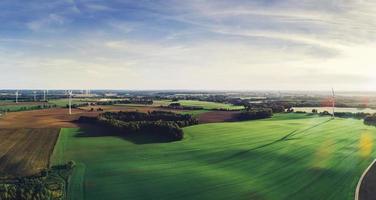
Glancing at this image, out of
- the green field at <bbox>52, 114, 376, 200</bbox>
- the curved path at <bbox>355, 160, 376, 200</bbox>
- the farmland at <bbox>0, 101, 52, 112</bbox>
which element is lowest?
the curved path at <bbox>355, 160, 376, 200</bbox>

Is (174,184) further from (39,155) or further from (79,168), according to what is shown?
(39,155)

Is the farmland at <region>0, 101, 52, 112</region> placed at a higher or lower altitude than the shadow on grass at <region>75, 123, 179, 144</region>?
higher

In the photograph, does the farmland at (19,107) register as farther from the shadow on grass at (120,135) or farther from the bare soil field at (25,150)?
the shadow on grass at (120,135)

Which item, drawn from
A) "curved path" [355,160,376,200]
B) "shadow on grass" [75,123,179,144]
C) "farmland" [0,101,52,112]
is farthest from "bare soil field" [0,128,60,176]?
"farmland" [0,101,52,112]

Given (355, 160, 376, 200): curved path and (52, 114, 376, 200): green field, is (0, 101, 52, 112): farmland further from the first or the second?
(355, 160, 376, 200): curved path

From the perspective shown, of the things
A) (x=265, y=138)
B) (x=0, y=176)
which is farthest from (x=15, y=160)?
(x=265, y=138)

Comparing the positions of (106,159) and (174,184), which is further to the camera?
(106,159)
